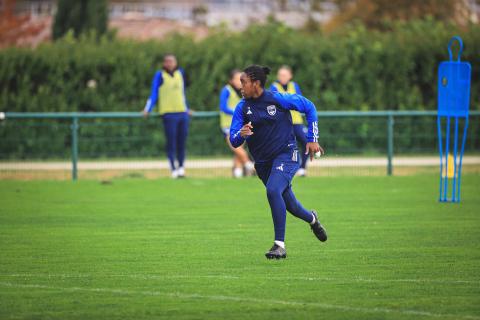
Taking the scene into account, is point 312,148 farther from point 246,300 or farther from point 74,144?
point 74,144

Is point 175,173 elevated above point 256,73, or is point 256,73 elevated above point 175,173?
point 256,73

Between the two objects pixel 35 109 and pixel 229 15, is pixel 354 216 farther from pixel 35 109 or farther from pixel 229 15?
pixel 229 15

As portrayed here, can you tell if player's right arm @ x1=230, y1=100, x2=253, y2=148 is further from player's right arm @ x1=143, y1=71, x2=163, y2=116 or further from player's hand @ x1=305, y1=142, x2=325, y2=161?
player's right arm @ x1=143, y1=71, x2=163, y2=116

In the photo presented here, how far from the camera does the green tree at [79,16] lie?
3578 cm

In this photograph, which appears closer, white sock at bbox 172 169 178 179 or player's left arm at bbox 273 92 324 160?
player's left arm at bbox 273 92 324 160

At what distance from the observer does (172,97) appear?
2147 cm

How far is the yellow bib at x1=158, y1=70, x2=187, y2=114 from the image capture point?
2144 cm

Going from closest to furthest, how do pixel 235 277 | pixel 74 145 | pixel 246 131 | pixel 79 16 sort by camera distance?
pixel 235 277
pixel 246 131
pixel 74 145
pixel 79 16

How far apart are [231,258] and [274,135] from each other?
135 centimetres

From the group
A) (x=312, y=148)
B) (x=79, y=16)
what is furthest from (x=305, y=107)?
Answer: (x=79, y=16)

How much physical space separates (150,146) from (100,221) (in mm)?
8670

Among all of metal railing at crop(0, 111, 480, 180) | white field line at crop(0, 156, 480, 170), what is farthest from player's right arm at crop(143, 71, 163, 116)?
white field line at crop(0, 156, 480, 170)

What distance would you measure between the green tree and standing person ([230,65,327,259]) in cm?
2543

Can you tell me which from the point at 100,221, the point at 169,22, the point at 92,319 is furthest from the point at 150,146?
the point at 169,22
